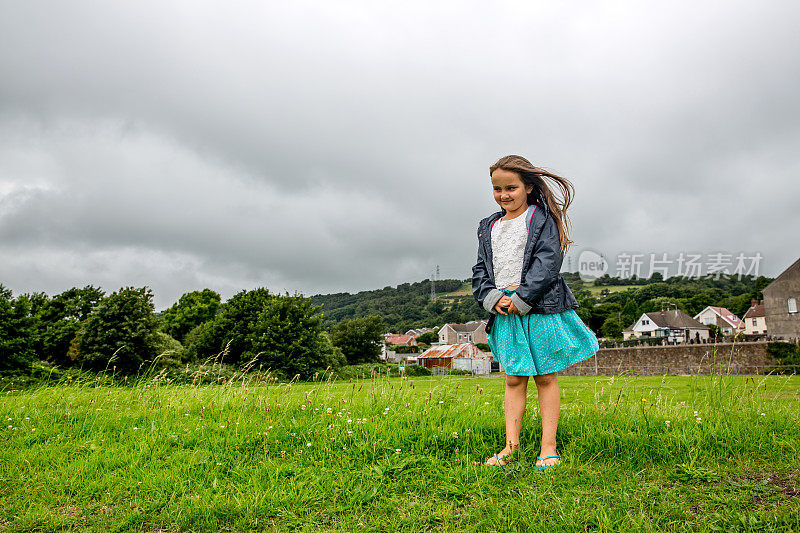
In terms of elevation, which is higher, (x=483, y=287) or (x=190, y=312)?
(x=190, y=312)

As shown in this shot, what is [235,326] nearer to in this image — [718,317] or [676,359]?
[676,359]

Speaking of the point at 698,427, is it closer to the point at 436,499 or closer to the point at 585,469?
the point at 585,469

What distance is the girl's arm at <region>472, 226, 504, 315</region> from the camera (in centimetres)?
323

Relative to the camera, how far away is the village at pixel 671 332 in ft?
127

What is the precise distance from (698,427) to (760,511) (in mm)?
1255

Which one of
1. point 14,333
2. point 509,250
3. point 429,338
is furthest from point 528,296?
point 429,338

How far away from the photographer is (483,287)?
11.2ft

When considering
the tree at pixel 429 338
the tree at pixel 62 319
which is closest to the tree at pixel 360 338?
the tree at pixel 62 319

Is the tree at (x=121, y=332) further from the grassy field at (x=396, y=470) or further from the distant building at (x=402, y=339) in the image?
the distant building at (x=402, y=339)

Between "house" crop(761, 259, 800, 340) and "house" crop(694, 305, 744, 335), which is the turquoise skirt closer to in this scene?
"house" crop(761, 259, 800, 340)

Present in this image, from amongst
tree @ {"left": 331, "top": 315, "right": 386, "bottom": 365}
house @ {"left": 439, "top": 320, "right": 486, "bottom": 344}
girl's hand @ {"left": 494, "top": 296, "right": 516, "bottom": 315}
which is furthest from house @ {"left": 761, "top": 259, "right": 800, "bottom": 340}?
house @ {"left": 439, "top": 320, "right": 486, "bottom": 344}

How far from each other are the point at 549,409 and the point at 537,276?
900 mm

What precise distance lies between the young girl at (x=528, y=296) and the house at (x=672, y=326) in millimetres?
79001

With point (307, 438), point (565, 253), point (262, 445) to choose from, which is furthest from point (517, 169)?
point (262, 445)
